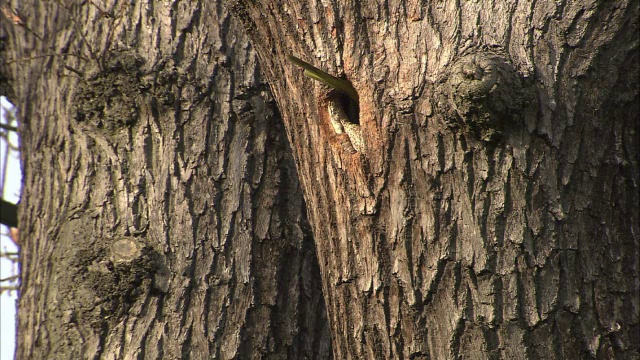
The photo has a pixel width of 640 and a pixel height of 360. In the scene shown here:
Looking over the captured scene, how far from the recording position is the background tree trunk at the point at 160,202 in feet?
7.82

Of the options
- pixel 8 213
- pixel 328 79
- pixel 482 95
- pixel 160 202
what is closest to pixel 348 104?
pixel 328 79

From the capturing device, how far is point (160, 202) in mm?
2490

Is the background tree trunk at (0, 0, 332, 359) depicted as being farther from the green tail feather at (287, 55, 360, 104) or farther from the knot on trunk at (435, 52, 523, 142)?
the knot on trunk at (435, 52, 523, 142)

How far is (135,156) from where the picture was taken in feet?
8.40

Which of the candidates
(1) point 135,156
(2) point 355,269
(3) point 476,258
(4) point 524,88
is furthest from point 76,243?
(4) point 524,88

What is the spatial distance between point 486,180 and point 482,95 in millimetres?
205

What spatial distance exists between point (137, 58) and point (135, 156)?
418mm

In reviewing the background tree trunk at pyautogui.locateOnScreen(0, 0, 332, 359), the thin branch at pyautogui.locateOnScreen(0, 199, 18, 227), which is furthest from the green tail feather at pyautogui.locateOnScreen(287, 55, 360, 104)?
the thin branch at pyautogui.locateOnScreen(0, 199, 18, 227)

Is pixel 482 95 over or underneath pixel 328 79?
underneath

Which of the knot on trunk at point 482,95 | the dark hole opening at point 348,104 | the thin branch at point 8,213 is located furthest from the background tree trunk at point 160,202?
the knot on trunk at point 482,95

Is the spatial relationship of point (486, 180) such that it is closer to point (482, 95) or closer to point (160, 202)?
point (482, 95)

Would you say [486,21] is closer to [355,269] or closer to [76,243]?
[355,269]

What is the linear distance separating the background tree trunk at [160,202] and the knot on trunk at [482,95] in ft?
4.09

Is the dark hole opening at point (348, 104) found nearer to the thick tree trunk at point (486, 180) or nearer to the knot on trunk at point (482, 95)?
the thick tree trunk at point (486, 180)
